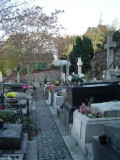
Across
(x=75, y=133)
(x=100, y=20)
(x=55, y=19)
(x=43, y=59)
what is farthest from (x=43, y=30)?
(x=100, y=20)

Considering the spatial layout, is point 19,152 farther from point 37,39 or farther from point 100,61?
point 100,61

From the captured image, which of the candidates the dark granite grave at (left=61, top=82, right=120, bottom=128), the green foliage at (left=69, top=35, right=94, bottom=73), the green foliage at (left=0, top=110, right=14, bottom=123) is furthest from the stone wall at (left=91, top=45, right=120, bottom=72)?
the green foliage at (left=0, top=110, right=14, bottom=123)

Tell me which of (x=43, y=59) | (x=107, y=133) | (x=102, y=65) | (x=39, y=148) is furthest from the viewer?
(x=102, y=65)

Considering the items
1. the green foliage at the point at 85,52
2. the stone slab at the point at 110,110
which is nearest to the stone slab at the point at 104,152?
the stone slab at the point at 110,110

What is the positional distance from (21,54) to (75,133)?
1070 centimetres

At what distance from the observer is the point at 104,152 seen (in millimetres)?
2740

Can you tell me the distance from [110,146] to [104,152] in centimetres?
14

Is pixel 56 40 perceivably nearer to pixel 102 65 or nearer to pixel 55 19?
pixel 55 19

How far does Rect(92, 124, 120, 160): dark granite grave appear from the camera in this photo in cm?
259

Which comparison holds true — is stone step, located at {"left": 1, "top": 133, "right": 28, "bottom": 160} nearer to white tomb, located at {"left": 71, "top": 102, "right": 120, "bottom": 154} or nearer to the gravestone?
white tomb, located at {"left": 71, "top": 102, "right": 120, "bottom": 154}

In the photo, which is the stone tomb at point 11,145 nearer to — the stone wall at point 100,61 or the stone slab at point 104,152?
the stone slab at point 104,152

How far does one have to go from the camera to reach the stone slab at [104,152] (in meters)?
2.56

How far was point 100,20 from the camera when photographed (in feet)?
195

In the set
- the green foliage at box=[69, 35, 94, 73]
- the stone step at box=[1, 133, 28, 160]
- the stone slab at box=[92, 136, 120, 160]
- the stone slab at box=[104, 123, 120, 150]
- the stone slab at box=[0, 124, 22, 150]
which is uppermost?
the green foliage at box=[69, 35, 94, 73]
